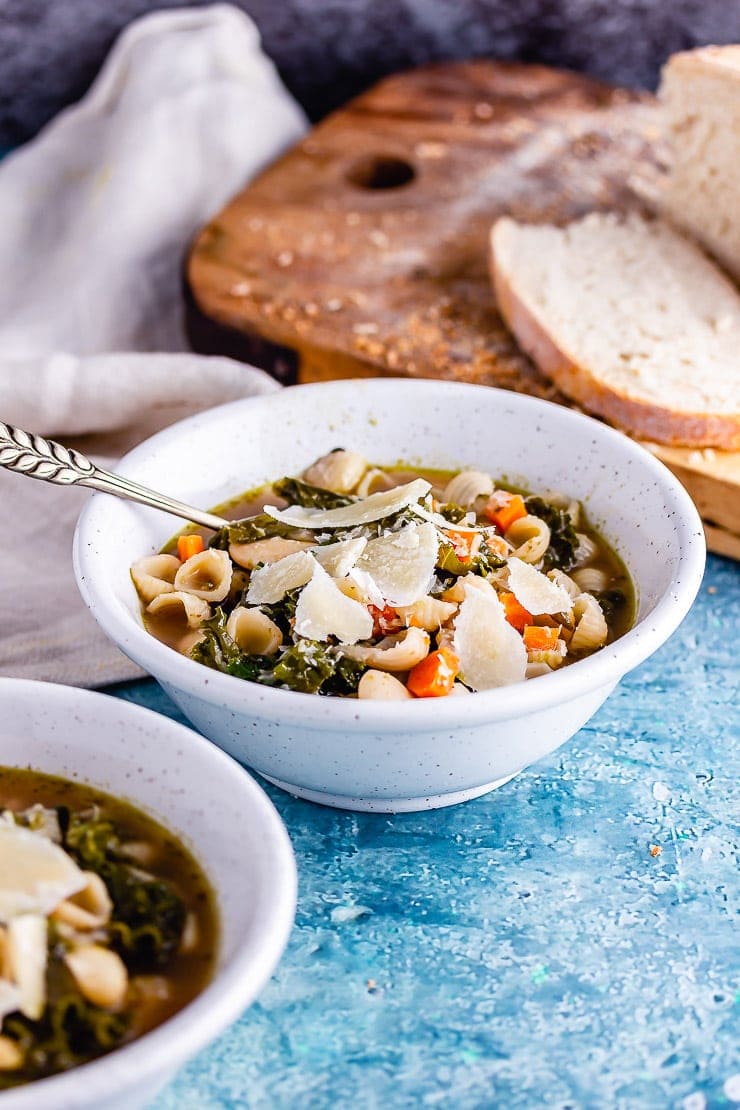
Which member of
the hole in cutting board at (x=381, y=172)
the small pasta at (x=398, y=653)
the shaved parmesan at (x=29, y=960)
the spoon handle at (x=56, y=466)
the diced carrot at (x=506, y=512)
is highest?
the spoon handle at (x=56, y=466)

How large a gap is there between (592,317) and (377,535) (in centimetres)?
154

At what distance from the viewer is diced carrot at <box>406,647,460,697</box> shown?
2232 millimetres

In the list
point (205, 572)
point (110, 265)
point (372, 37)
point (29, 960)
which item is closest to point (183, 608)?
point (205, 572)

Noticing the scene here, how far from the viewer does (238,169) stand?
4.69 m

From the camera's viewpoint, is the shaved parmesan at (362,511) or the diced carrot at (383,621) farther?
the shaved parmesan at (362,511)

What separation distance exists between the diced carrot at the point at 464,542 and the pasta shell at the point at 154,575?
1.92 feet

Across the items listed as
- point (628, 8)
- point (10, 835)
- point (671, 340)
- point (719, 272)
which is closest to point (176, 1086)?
point (10, 835)

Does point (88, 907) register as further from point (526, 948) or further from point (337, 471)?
point (337, 471)

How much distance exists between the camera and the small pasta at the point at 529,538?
8.78 feet

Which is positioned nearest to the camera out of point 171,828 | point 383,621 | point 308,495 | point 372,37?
point 171,828

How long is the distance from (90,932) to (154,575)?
95 centimetres

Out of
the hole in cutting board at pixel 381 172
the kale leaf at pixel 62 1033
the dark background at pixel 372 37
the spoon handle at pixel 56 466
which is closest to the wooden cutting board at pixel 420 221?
the hole in cutting board at pixel 381 172

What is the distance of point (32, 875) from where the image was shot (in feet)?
6.06

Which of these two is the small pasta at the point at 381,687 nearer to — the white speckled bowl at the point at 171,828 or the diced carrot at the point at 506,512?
the white speckled bowl at the point at 171,828
